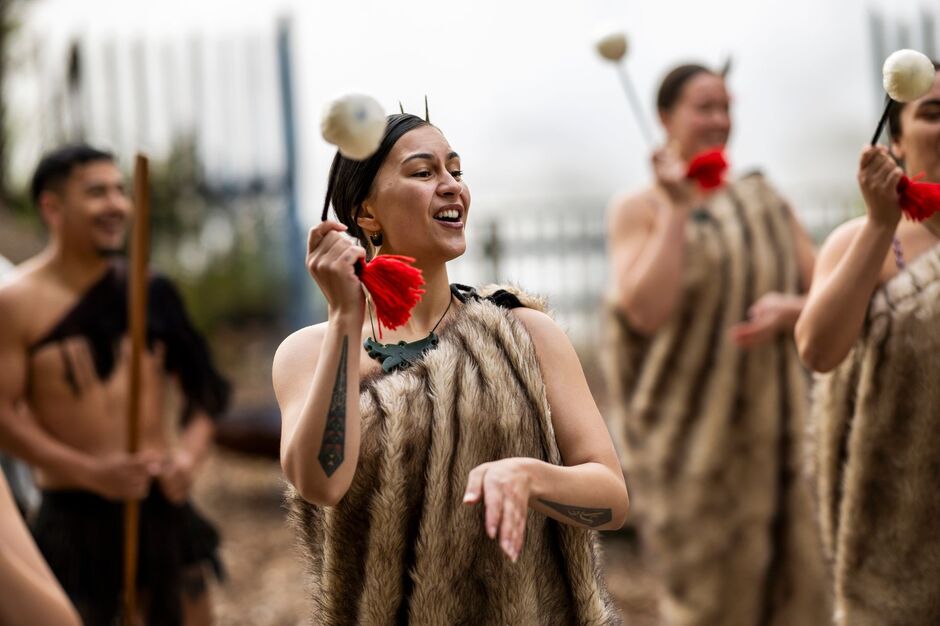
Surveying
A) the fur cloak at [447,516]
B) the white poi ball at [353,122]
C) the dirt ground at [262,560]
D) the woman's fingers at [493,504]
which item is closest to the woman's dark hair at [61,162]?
the dirt ground at [262,560]

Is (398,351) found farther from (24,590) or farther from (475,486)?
(24,590)

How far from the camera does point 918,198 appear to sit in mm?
2752

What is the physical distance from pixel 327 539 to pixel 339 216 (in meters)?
0.66

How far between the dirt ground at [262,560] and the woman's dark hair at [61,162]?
1.59m

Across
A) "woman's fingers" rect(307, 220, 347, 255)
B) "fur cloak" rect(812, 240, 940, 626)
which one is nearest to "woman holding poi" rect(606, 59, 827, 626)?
"fur cloak" rect(812, 240, 940, 626)

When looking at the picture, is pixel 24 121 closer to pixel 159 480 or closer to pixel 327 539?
pixel 159 480

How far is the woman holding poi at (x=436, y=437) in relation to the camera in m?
2.37

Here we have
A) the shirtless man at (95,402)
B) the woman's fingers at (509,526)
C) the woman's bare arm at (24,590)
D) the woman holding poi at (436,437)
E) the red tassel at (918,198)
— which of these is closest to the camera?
the woman's bare arm at (24,590)

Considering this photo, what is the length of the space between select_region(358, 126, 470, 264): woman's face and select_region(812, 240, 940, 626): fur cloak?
4.08ft

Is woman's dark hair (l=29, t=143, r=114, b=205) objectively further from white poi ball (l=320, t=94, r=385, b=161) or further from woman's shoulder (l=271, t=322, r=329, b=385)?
white poi ball (l=320, t=94, r=385, b=161)

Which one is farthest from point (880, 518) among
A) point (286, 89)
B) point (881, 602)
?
point (286, 89)

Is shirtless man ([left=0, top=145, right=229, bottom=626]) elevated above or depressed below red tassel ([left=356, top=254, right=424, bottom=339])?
below

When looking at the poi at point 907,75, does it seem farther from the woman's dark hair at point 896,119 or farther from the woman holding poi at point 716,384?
the woman holding poi at point 716,384

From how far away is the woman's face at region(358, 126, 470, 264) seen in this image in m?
2.43
